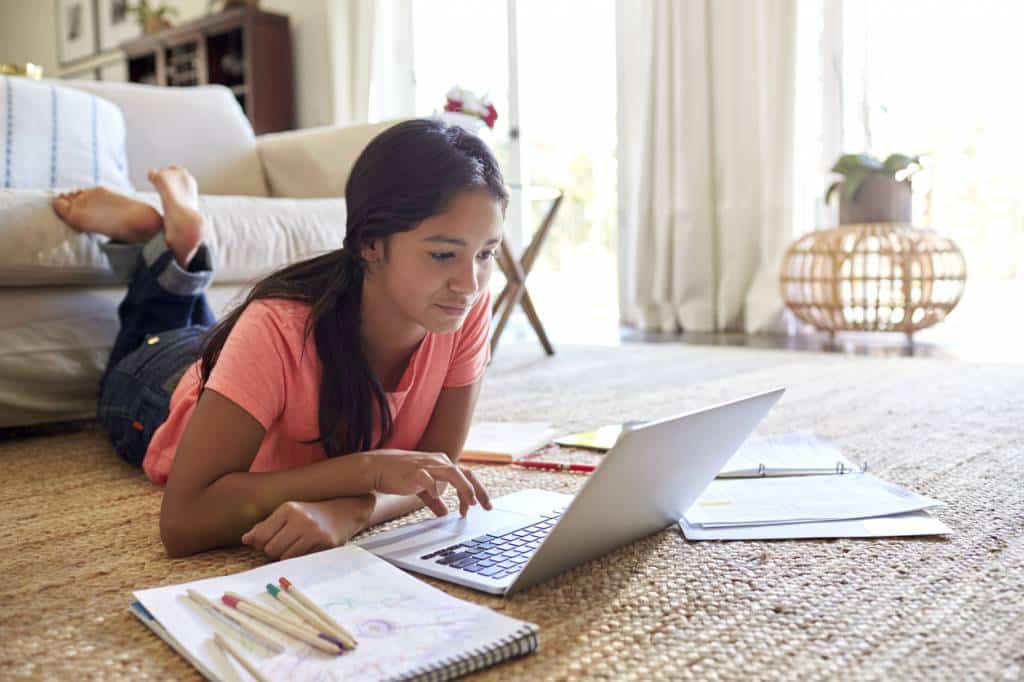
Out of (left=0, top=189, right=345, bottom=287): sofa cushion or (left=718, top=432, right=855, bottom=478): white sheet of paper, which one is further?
(left=0, top=189, right=345, bottom=287): sofa cushion

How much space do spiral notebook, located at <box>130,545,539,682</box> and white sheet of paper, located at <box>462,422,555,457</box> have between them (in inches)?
24.3

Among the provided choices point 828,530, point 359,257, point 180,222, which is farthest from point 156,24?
point 828,530

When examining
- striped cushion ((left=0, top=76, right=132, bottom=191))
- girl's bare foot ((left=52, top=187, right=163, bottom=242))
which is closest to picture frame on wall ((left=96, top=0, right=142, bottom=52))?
striped cushion ((left=0, top=76, right=132, bottom=191))

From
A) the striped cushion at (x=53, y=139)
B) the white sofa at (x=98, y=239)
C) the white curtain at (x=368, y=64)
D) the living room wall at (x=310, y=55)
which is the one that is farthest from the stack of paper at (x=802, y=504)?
the living room wall at (x=310, y=55)

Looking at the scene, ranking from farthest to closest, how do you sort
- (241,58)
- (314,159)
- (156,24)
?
(156,24), (241,58), (314,159)

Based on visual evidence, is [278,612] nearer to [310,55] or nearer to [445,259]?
[445,259]

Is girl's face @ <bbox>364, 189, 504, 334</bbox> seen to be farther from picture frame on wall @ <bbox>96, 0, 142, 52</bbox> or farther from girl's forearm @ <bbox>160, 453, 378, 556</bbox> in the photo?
picture frame on wall @ <bbox>96, 0, 142, 52</bbox>

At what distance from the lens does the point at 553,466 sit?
1.39m

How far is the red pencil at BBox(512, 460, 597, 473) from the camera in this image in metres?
1.36

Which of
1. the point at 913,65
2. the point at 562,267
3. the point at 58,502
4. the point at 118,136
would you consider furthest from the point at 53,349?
the point at 562,267

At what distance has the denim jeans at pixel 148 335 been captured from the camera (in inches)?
55.6

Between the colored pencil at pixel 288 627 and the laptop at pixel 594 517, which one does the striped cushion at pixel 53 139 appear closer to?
the laptop at pixel 594 517

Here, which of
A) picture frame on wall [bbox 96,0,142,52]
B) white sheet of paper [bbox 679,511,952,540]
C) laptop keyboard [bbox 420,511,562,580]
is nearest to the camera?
laptop keyboard [bbox 420,511,562,580]

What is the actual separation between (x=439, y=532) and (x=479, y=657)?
1.05 feet
